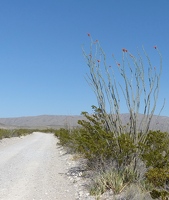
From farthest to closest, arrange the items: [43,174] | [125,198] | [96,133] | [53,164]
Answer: [53,164] < [43,174] < [96,133] < [125,198]

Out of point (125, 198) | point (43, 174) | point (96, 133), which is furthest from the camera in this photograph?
point (43, 174)

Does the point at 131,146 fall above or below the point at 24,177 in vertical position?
above

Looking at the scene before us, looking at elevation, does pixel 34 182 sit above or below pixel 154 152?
below

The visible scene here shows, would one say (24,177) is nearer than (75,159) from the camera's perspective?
Yes

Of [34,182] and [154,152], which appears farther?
[34,182]

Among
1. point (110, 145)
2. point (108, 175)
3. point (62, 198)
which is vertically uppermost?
point (110, 145)

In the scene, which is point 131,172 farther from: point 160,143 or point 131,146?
point 160,143

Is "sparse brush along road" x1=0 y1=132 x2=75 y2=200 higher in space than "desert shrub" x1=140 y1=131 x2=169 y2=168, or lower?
lower

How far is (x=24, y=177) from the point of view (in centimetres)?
973

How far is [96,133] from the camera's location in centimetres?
940

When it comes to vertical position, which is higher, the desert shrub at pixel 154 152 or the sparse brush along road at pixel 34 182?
the desert shrub at pixel 154 152

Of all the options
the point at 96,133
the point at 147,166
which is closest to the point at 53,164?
the point at 96,133

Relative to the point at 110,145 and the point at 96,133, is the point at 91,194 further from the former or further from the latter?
the point at 96,133

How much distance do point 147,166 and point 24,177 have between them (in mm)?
4191
